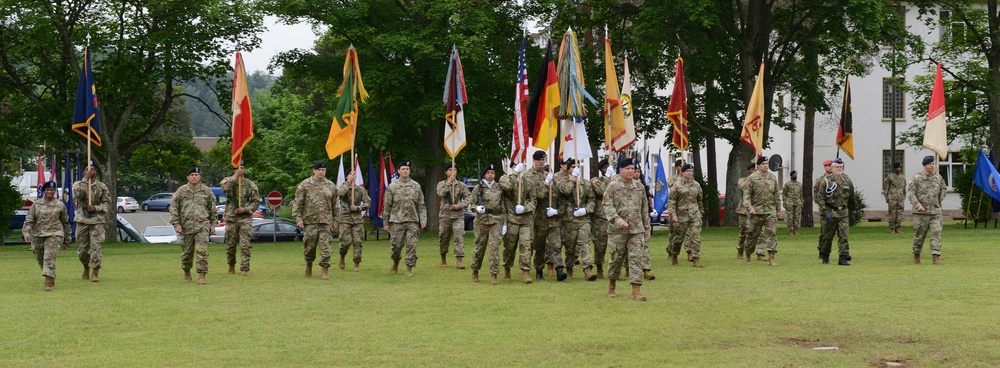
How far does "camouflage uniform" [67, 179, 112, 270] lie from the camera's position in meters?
19.5

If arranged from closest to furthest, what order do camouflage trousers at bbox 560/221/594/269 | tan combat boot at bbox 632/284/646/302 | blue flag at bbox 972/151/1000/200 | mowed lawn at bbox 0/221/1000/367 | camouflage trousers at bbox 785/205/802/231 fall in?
mowed lawn at bbox 0/221/1000/367, tan combat boot at bbox 632/284/646/302, camouflage trousers at bbox 560/221/594/269, blue flag at bbox 972/151/1000/200, camouflage trousers at bbox 785/205/802/231

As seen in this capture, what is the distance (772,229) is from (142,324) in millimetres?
11847

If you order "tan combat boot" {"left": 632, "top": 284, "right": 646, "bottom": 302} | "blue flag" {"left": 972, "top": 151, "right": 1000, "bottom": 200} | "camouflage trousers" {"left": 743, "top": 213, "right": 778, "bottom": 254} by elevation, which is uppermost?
Answer: "blue flag" {"left": 972, "top": 151, "right": 1000, "bottom": 200}

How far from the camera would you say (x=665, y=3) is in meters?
37.0

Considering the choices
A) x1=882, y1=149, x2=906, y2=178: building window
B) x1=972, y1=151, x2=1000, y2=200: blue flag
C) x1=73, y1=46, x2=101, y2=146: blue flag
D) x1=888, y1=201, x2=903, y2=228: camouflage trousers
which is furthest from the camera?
x1=882, y1=149, x2=906, y2=178: building window

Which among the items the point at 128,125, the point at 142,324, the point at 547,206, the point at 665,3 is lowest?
the point at 142,324

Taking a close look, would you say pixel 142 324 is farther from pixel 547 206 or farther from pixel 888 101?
pixel 888 101

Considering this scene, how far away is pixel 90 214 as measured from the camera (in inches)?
773

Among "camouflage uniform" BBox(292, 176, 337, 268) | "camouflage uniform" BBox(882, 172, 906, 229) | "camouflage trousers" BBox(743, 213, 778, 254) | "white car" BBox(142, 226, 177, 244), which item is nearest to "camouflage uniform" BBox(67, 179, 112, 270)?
"camouflage uniform" BBox(292, 176, 337, 268)

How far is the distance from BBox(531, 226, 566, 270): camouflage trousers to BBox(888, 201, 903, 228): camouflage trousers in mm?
17737

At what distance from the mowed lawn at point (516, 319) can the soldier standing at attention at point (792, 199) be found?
10.1 m

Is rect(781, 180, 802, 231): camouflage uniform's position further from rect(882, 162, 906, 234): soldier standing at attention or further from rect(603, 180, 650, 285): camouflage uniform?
rect(603, 180, 650, 285): camouflage uniform

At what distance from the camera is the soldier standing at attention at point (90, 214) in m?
19.5

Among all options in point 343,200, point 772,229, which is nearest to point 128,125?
point 343,200
